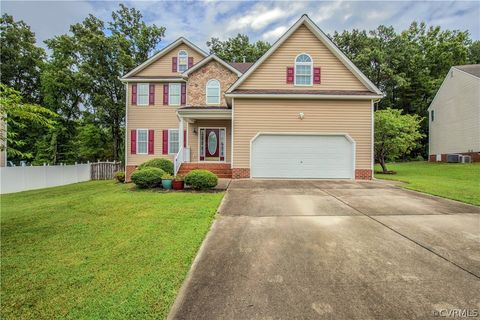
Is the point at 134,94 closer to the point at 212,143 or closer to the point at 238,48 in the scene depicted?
the point at 212,143

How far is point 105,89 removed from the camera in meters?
24.9

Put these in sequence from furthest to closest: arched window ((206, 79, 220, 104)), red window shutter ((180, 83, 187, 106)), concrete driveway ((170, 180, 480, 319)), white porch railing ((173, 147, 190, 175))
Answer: red window shutter ((180, 83, 187, 106)) < arched window ((206, 79, 220, 104)) < white porch railing ((173, 147, 190, 175)) < concrete driveway ((170, 180, 480, 319))

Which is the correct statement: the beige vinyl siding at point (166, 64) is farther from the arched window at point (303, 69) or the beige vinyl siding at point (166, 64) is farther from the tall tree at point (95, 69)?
the arched window at point (303, 69)

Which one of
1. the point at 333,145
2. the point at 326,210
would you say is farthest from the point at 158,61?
the point at 326,210

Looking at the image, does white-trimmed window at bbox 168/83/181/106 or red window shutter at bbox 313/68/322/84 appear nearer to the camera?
red window shutter at bbox 313/68/322/84

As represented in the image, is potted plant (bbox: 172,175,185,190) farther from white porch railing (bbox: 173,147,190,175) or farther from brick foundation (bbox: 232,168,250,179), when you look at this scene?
brick foundation (bbox: 232,168,250,179)

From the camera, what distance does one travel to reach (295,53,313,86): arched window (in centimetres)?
1333

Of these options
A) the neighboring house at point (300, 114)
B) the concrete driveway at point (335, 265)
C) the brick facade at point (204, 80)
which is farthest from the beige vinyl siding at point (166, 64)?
the concrete driveway at point (335, 265)

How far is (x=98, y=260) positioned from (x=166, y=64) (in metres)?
17.1

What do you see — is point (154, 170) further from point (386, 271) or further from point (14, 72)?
point (14, 72)

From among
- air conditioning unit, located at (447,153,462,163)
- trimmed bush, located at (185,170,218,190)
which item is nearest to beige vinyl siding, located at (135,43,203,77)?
trimmed bush, located at (185,170,218,190)

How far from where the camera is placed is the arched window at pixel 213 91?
16578 mm

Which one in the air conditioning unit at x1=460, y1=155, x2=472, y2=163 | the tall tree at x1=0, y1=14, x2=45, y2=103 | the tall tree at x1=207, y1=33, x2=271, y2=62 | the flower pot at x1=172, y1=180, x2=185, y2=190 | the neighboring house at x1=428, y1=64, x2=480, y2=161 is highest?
the tall tree at x1=207, y1=33, x2=271, y2=62

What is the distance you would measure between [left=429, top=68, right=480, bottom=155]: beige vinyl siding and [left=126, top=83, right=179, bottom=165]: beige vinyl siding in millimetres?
24378
